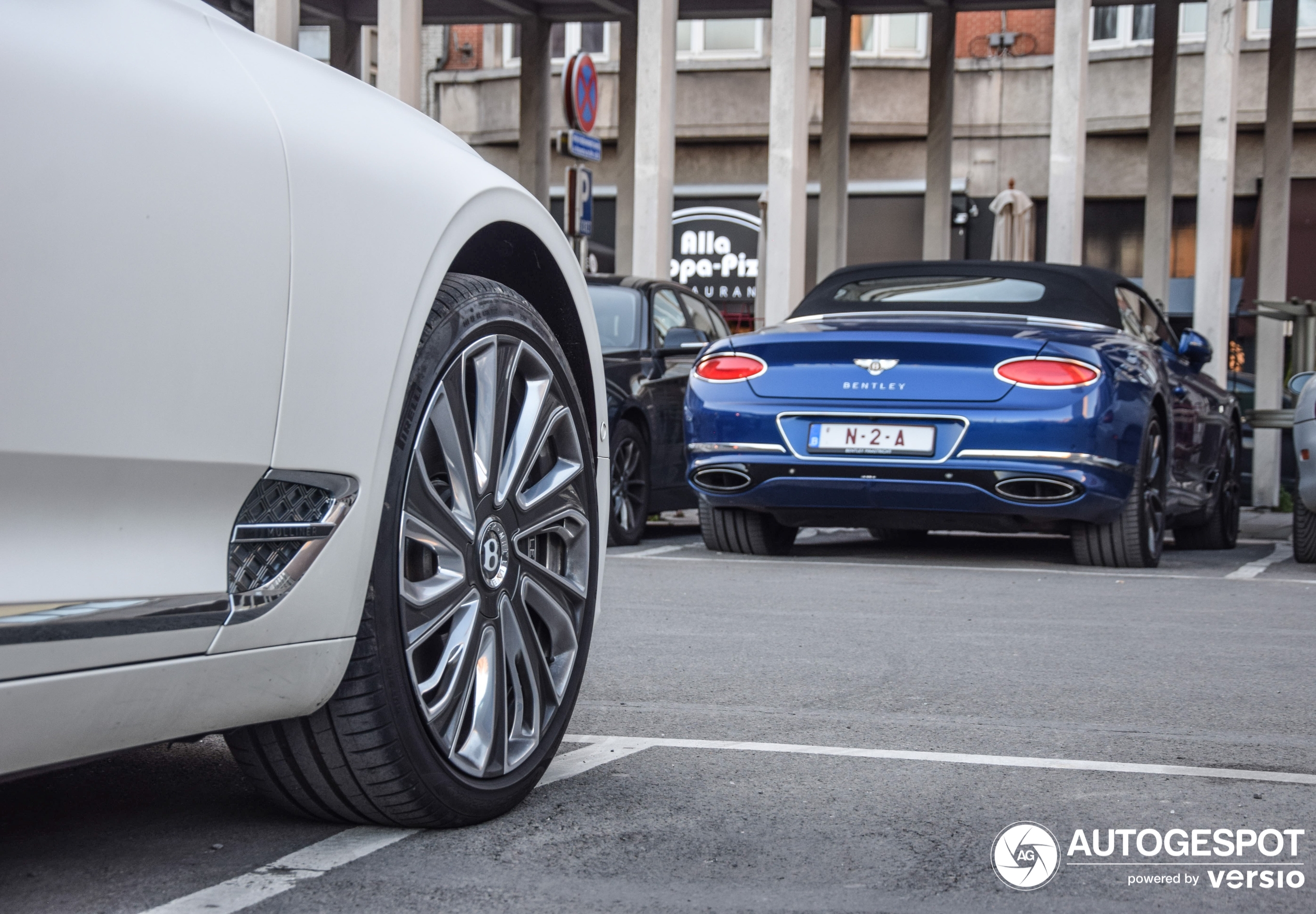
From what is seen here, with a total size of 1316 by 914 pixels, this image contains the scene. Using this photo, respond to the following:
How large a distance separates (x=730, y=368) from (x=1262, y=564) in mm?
3284

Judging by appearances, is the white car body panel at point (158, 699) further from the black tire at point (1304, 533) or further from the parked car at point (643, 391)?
the black tire at point (1304, 533)

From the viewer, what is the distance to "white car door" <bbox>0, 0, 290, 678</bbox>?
2062 mm

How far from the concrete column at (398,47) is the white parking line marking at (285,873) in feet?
47.1

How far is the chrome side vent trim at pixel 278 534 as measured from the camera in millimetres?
2432

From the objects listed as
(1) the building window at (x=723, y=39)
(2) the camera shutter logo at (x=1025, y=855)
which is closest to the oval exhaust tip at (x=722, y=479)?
(2) the camera shutter logo at (x=1025, y=855)

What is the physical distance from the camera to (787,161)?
51.3 ft

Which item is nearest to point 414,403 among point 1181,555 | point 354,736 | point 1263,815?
point 354,736

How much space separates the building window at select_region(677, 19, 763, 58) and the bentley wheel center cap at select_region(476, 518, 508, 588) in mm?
25209

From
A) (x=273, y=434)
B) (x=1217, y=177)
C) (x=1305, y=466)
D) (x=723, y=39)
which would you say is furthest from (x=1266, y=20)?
(x=273, y=434)

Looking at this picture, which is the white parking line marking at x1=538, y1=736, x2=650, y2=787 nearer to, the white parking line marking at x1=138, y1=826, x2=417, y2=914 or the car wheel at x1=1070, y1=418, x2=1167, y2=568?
the white parking line marking at x1=138, y1=826, x2=417, y2=914

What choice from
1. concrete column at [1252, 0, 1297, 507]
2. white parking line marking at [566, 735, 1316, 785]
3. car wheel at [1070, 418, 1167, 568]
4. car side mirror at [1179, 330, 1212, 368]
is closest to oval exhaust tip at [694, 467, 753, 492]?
car wheel at [1070, 418, 1167, 568]

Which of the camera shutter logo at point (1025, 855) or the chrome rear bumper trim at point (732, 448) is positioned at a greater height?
the chrome rear bumper trim at point (732, 448)

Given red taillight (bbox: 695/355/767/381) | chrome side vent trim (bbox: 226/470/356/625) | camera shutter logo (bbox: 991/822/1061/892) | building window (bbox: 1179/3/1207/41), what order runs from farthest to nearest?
building window (bbox: 1179/3/1207/41) < red taillight (bbox: 695/355/767/381) < camera shutter logo (bbox: 991/822/1061/892) < chrome side vent trim (bbox: 226/470/356/625)

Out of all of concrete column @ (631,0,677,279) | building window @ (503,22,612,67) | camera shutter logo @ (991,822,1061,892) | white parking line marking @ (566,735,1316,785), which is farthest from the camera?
building window @ (503,22,612,67)
